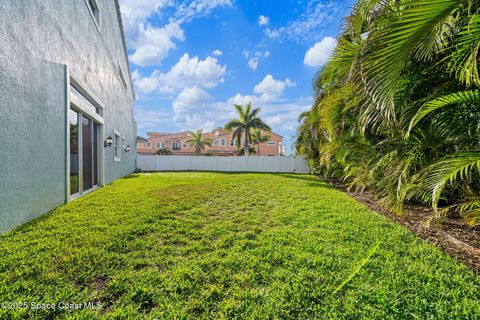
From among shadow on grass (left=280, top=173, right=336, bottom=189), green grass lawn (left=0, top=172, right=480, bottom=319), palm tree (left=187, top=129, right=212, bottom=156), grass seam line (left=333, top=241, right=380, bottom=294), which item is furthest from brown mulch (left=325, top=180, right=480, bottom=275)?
palm tree (left=187, top=129, right=212, bottom=156)

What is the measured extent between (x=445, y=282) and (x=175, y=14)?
10.4m

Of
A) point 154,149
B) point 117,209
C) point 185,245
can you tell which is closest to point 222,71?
point 117,209

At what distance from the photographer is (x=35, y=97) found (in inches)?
125

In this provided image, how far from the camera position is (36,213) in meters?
3.24

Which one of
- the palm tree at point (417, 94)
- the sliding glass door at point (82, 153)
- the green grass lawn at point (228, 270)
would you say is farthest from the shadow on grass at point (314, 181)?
the sliding glass door at point (82, 153)

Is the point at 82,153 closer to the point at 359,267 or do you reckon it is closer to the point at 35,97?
the point at 35,97

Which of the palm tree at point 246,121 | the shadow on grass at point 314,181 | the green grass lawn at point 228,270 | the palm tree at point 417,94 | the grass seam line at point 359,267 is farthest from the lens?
the palm tree at point 246,121

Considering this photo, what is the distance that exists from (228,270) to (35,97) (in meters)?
3.86

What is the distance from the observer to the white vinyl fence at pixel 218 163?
55.6 feet

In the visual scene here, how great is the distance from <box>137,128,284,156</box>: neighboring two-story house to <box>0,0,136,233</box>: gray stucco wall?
27.7 metres

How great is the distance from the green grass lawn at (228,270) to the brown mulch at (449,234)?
0.69 ft

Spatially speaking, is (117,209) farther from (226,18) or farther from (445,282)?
(226,18)

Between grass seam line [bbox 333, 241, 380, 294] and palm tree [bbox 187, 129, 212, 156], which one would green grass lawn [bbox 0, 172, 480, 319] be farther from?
palm tree [bbox 187, 129, 212, 156]

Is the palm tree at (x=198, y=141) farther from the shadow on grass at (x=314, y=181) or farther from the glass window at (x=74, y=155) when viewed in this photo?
the glass window at (x=74, y=155)
